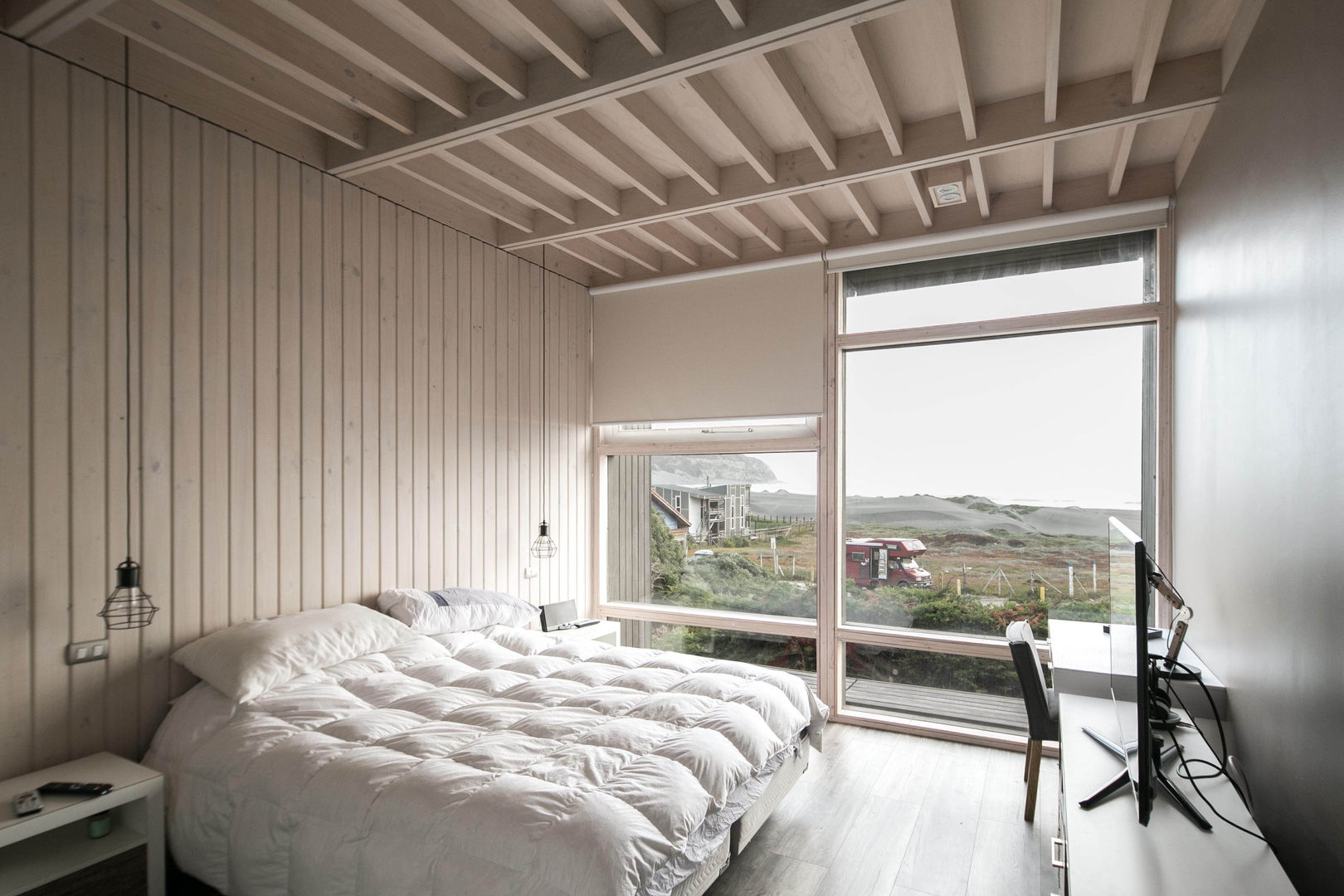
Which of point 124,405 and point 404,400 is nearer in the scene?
point 124,405

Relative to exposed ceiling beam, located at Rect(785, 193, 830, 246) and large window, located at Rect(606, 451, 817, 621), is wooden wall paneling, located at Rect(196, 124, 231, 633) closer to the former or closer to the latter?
exposed ceiling beam, located at Rect(785, 193, 830, 246)

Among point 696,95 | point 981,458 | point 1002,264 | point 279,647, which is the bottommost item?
point 279,647

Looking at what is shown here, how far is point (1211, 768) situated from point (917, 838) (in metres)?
1.20

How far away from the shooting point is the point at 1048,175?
343cm

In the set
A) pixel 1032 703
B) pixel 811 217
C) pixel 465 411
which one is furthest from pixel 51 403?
pixel 1032 703

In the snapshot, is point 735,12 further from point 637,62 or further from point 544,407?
point 544,407

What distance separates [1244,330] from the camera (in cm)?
227

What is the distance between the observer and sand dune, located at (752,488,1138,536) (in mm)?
3908

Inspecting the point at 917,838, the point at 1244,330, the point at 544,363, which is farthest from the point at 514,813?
the point at 544,363

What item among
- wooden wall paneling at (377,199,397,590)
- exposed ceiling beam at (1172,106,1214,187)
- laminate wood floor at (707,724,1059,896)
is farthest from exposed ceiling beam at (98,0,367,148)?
exposed ceiling beam at (1172,106,1214,187)

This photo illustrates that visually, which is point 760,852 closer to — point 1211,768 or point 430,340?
point 1211,768

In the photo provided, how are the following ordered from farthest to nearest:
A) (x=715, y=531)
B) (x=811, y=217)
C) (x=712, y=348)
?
(x=715, y=531) < (x=712, y=348) < (x=811, y=217)

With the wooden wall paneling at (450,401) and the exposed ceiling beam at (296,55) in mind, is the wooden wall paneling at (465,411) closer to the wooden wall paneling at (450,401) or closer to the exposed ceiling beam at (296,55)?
the wooden wall paneling at (450,401)

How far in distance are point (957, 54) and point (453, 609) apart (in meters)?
3.19
